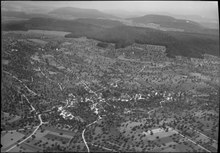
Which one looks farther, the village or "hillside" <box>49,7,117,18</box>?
"hillside" <box>49,7,117,18</box>

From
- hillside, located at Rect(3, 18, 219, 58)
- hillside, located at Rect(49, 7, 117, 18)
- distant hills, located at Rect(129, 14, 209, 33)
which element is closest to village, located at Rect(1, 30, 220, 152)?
hillside, located at Rect(3, 18, 219, 58)

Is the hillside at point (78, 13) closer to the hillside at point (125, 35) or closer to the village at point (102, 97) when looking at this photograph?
the hillside at point (125, 35)

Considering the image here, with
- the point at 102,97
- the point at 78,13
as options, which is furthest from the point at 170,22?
the point at 102,97

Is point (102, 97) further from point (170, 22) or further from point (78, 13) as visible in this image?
point (170, 22)

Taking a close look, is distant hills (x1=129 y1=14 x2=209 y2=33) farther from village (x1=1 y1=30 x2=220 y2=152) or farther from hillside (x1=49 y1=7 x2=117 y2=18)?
village (x1=1 y1=30 x2=220 y2=152)

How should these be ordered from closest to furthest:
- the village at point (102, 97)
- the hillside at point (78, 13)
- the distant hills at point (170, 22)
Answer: the village at point (102, 97) → the hillside at point (78, 13) → the distant hills at point (170, 22)

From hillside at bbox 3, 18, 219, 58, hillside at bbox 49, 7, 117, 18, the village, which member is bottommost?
the village

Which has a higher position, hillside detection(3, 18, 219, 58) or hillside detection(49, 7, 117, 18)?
hillside detection(49, 7, 117, 18)

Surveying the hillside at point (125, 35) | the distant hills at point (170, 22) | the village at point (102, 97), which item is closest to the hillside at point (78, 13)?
the hillside at point (125, 35)
